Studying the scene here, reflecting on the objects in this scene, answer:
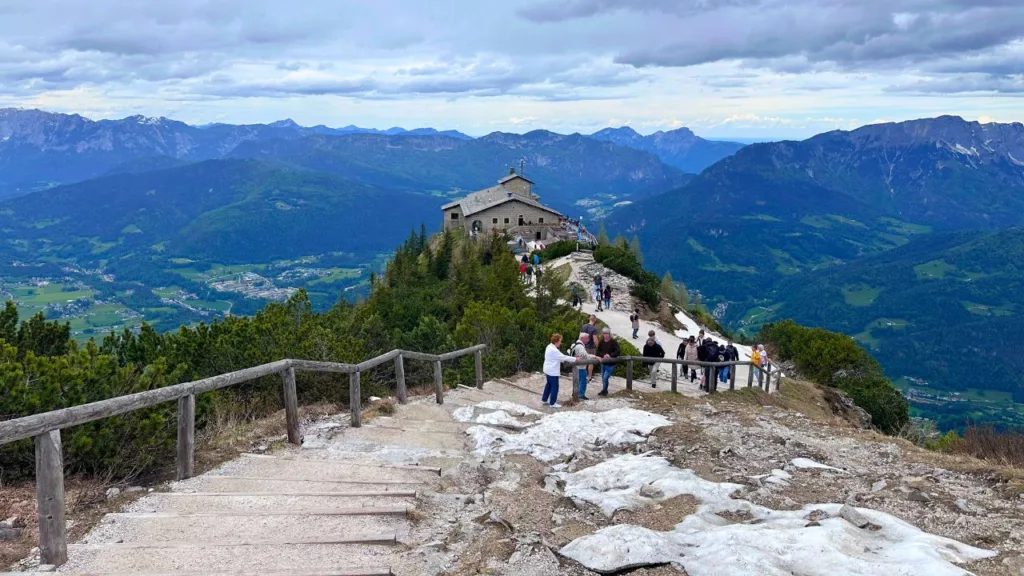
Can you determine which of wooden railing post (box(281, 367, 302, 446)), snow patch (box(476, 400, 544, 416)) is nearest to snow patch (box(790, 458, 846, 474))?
snow patch (box(476, 400, 544, 416))

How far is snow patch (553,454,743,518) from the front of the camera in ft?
23.4

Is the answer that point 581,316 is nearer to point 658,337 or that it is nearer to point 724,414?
point 658,337

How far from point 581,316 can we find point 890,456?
20.5 meters

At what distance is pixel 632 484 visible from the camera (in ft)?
25.2

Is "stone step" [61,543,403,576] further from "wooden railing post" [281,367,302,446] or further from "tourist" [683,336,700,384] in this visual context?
"tourist" [683,336,700,384]

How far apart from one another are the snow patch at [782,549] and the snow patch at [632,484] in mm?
845

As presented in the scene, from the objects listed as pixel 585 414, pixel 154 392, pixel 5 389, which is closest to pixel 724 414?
pixel 585 414

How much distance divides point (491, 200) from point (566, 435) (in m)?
64.5

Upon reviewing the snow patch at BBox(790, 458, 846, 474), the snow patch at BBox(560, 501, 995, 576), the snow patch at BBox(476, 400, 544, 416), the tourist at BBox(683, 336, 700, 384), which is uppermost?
the snow patch at BBox(560, 501, 995, 576)

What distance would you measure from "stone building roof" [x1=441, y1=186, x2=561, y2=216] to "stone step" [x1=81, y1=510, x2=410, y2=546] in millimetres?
65885

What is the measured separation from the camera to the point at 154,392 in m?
6.50

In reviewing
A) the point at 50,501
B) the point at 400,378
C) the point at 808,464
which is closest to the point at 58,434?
the point at 50,501

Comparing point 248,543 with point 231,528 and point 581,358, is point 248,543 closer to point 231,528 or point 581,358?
point 231,528

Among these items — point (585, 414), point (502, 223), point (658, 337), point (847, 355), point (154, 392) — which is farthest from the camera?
point (502, 223)
